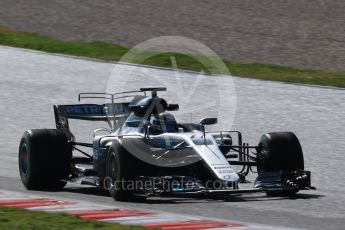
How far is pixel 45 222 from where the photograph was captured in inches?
355

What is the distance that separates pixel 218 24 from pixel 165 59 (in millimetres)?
4457

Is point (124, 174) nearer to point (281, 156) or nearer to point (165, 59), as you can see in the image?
point (281, 156)

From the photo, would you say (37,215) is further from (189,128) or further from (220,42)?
(220,42)

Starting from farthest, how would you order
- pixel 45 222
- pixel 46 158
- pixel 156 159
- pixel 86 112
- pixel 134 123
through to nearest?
pixel 86 112 → pixel 46 158 → pixel 134 123 → pixel 156 159 → pixel 45 222

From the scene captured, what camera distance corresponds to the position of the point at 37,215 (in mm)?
9508

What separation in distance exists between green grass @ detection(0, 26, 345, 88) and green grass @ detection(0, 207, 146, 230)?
11582mm

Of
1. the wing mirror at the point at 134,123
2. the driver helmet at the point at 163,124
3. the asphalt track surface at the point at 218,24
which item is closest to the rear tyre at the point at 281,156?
the driver helmet at the point at 163,124

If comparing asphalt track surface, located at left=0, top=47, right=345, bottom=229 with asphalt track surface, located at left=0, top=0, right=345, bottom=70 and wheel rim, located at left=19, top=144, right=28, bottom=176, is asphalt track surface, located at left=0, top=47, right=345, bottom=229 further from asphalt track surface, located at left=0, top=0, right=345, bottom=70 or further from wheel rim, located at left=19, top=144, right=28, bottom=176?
asphalt track surface, located at left=0, top=0, right=345, bottom=70

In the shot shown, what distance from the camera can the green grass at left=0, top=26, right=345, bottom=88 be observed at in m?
20.8

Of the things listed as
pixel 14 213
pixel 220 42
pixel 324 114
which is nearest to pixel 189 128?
pixel 14 213

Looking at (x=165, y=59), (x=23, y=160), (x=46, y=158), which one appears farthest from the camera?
(x=165, y=59)

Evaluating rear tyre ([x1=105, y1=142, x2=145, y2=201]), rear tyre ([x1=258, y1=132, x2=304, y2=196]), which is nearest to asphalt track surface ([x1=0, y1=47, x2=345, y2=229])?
rear tyre ([x1=105, y1=142, x2=145, y2=201])

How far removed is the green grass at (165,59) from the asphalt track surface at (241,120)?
0.52m

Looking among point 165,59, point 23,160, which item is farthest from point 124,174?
point 165,59
